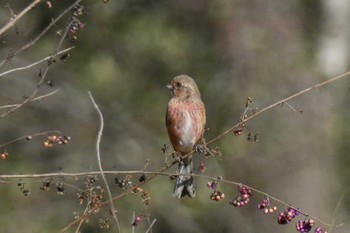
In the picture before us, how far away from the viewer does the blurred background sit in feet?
36.6

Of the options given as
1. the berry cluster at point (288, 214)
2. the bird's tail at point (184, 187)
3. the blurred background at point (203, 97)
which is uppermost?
the blurred background at point (203, 97)

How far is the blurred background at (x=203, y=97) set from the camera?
36.6ft

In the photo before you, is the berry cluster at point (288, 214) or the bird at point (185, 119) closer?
the berry cluster at point (288, 214)

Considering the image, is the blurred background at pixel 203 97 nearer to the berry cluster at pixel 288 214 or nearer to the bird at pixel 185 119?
the bird at pixel 185 119

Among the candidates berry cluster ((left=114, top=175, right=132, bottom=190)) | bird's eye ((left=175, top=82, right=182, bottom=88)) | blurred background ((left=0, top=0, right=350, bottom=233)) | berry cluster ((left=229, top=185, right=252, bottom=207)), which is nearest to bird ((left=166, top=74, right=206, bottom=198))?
bird's eye ((left=175, top=82, right=182, bottom=88))

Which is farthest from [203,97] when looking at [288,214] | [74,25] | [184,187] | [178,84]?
[74,25]

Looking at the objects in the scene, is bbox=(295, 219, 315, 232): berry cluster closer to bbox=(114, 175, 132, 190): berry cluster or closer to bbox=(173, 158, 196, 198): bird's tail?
bbox=(114, 175, 132, 190): berry cluster

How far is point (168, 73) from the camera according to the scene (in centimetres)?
1198

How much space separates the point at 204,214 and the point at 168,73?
171 cm

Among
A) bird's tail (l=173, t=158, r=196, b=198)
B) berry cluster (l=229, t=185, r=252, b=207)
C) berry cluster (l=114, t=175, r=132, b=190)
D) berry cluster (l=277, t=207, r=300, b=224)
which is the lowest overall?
berry cluster (l=114, t=175, r=132, b=190)

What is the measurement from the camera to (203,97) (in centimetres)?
1137

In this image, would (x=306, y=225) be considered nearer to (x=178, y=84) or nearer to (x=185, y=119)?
(x=185, y=119)

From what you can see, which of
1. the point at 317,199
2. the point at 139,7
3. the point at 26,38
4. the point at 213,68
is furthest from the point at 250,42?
the point at 26,38

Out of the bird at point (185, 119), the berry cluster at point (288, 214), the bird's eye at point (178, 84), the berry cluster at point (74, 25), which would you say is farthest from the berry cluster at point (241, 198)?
the bird's eye at point (178, 84)
